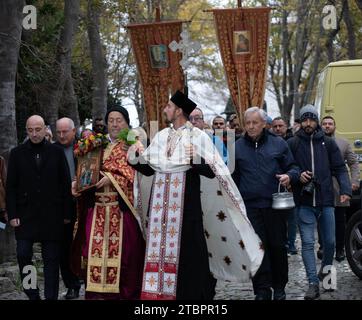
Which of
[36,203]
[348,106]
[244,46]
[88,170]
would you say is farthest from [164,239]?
[244,46]

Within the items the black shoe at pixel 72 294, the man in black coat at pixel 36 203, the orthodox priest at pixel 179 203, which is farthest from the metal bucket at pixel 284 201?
the black shoe at pixel 72 294

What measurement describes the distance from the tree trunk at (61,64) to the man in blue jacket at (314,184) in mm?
7873

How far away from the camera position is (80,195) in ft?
29.9

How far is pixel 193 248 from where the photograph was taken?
8.32 m

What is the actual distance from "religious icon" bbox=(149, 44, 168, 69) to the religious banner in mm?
1479

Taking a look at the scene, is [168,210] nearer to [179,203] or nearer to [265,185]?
[179,203]

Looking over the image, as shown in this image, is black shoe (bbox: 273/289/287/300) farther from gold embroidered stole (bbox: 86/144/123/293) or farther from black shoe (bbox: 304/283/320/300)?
gold embroidered stole (bbox: 86/144/123/293)

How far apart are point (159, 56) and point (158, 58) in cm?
5

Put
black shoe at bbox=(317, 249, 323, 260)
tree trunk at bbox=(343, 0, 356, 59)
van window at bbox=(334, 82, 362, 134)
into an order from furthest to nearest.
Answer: tree trunk at bbox=(343, 0, 356, 59) → van window at bbox=(334, 82, 362, 134) → black shoe at bbox=(317, 249, 323, 260)

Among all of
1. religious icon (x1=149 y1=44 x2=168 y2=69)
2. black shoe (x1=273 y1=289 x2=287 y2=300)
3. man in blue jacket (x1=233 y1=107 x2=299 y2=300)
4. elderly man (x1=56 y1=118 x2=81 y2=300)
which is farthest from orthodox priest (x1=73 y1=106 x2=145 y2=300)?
religious icon (x1=149 y1=44 x2=168 y2=69)

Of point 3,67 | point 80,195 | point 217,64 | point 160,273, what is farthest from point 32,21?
point 217,64

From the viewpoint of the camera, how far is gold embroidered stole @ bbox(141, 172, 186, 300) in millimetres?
8328

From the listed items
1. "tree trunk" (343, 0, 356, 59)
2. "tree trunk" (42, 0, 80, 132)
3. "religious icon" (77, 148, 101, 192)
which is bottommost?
"religious icon" (77, 148, 101, 192)

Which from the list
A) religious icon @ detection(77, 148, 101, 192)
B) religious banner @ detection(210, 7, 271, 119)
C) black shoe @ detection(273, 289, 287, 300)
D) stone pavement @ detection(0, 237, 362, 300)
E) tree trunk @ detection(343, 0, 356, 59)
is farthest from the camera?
tree trunk @ detection(343, 0, 356, 59)
